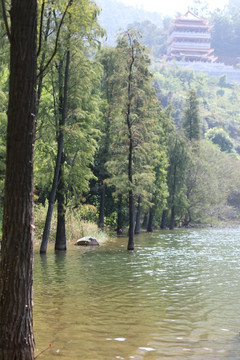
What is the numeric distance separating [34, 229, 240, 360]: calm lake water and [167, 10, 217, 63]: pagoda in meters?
175

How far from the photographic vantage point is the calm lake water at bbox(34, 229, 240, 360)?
257 inches

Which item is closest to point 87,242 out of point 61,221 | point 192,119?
point 61,221

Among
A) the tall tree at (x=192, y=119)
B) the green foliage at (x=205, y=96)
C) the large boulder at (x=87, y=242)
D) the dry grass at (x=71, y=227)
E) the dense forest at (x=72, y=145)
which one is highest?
the green foliage at (x=205, y=96)

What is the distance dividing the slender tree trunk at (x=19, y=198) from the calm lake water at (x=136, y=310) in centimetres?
107

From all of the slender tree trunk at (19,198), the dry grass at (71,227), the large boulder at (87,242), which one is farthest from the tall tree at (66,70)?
the slender tree trunk at (19,198)

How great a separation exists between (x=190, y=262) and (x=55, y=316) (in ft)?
34.9

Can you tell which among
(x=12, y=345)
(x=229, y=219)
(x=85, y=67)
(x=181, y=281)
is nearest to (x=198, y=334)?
(x=12, y=345)

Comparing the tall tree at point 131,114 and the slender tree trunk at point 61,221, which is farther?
the tall tree at point 131,114

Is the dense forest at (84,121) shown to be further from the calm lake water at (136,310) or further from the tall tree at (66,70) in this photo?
the calm lake water at (136,310)

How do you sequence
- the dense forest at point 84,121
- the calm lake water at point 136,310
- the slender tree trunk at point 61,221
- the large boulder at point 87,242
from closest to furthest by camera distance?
the calm lake water at point 136,310 < the dense forest at point 84,121 < the slender tree trunk at point 61,221 < the large boulder at point 87,242

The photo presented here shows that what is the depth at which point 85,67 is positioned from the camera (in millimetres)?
19859

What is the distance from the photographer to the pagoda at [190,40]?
182 metres

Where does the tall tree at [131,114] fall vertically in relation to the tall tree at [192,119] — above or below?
below

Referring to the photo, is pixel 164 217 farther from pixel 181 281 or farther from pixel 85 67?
pixel 181 281
